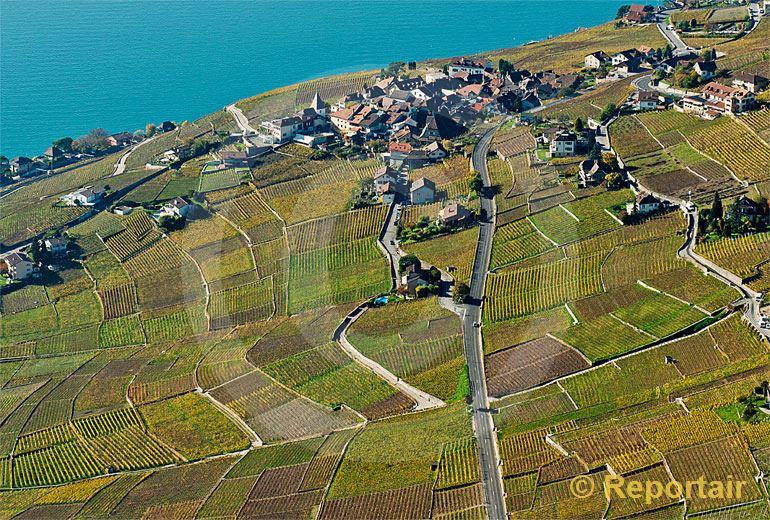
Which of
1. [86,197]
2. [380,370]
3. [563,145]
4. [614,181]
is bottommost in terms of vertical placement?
[380,370]

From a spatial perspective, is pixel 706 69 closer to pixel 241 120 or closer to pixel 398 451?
pixel 241 120

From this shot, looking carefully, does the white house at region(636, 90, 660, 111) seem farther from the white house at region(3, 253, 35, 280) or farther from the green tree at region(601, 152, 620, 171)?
the white house at region(3, 253, 35, 280)

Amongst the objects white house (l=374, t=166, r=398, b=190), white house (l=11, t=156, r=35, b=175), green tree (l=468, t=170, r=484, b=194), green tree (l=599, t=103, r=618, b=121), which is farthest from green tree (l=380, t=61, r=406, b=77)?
white house (l=11, t=156, r=35, b=175)

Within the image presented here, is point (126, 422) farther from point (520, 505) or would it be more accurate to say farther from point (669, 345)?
point (669, 345)

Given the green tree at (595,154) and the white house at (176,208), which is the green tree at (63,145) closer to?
the white house at (176,208)

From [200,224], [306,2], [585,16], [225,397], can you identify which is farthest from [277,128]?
[306,2]

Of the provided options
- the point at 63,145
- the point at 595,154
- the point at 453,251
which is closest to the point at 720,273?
the point at 453,251

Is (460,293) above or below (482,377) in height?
above
